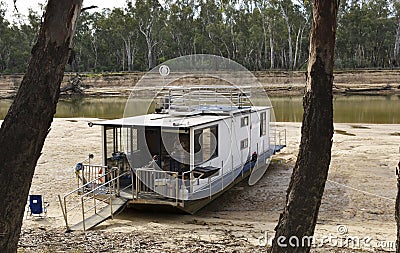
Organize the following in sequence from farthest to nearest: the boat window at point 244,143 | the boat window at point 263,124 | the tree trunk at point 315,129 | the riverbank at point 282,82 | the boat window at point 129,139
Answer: the riverbank at point 282,82
the boat window at point 263,124
the boat window at point 244,143
the boat window at point 129,139
the tree trunk at point 315,129

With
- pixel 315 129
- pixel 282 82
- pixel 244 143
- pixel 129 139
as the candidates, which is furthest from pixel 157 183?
pixel 282 82

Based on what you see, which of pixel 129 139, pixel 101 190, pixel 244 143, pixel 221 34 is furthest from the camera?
pixel 221 34

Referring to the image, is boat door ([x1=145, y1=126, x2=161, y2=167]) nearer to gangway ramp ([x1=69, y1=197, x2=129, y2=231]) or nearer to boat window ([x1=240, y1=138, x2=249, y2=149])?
gangway ramp ([x1=69, y1=197, x2=129, y2=231])

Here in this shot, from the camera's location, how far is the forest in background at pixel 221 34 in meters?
69.1

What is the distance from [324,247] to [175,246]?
244 centimetres

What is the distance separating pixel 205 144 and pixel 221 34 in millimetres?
62195

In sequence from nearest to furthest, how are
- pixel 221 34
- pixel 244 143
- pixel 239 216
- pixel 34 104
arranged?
pixel 34 104 → pixel 239 216 → pixel 244 143 → pixel 221 34

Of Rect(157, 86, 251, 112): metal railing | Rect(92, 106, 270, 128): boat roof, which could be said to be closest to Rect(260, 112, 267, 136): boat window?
Rect(157, 86, 251, 112): metal railing

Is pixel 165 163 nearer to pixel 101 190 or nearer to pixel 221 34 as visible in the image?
pixel 101 190

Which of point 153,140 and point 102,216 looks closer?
point 102,216

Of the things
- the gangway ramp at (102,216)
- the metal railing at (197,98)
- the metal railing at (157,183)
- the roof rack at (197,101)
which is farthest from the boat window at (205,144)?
the gangway ramp at (102,216)

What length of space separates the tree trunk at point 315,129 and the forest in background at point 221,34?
207 feet

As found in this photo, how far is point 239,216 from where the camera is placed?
11.1 metres

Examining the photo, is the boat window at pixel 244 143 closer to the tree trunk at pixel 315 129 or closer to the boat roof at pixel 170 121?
the boat roof at pixel 170 121
